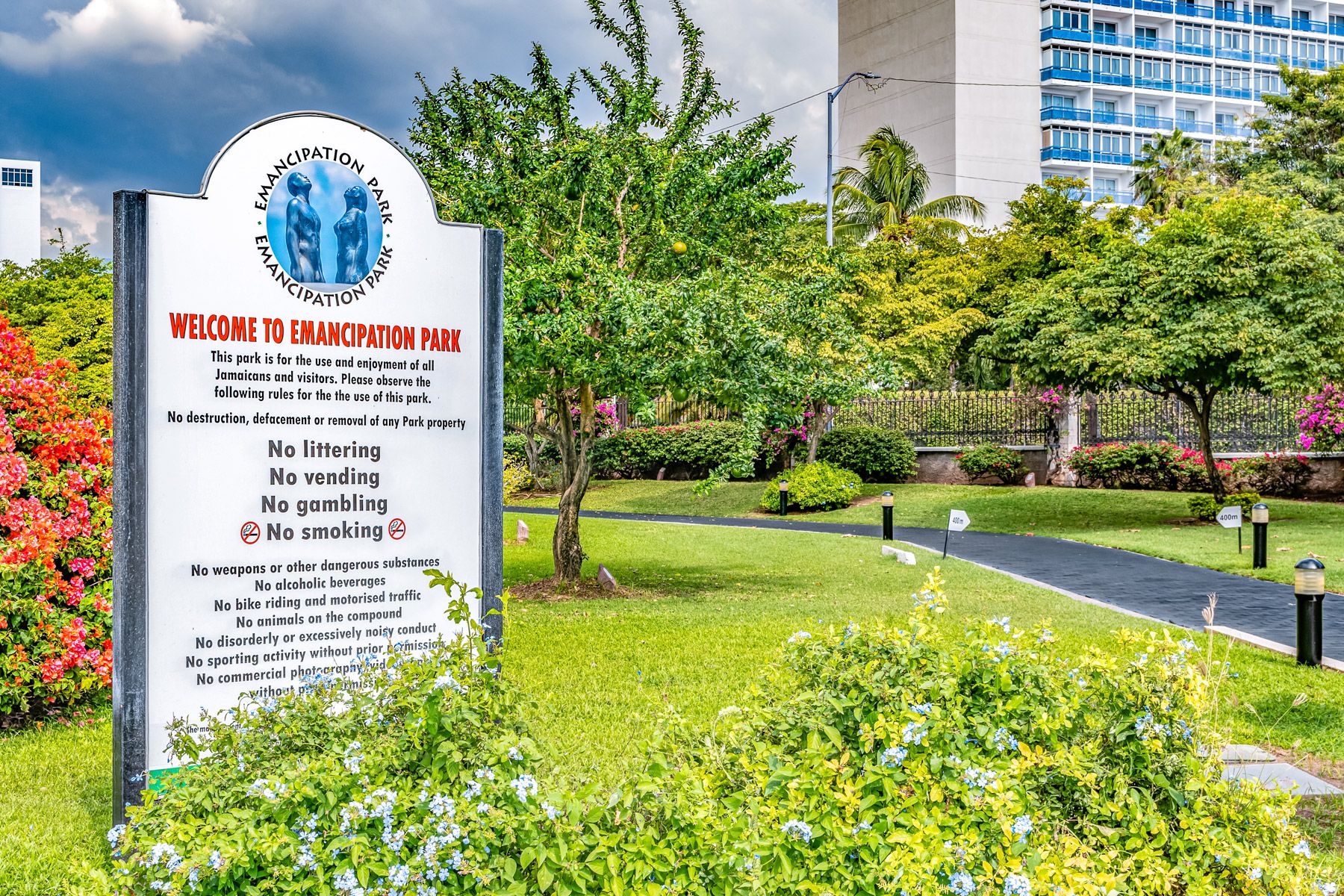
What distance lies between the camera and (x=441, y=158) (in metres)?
12.1

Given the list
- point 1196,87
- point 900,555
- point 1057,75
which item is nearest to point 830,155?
point 900,555

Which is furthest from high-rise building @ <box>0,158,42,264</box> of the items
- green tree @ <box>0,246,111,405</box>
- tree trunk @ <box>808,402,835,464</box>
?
tree trunk @ <box>808,402,835,464</box>

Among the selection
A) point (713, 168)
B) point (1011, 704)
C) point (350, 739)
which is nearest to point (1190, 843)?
point (1011, 704)

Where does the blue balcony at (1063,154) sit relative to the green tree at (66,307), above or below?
above

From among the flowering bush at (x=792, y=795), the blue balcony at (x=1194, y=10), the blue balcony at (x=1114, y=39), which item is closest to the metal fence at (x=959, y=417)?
the flowering bush at (x=792, y=795)

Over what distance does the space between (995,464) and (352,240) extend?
85.6 feet

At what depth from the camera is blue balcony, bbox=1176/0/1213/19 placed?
63000mm

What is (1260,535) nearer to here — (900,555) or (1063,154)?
(900,555)

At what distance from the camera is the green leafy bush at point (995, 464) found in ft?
92.5

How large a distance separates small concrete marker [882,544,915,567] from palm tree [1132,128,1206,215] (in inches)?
1080

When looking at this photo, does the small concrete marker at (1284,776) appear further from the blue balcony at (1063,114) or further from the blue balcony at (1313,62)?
the blue balcony at (1313,62)

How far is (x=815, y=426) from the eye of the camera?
28.2 meters

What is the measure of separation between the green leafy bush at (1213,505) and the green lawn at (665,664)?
803cm

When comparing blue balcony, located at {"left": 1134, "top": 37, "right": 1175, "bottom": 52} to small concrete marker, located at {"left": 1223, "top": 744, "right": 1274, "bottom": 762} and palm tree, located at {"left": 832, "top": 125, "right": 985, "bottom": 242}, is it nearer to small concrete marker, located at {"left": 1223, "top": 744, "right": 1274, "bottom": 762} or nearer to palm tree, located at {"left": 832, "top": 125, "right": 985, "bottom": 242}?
palm tree, located at {"left": 832, "top": 125, "right": 985, "bottom": 242}
